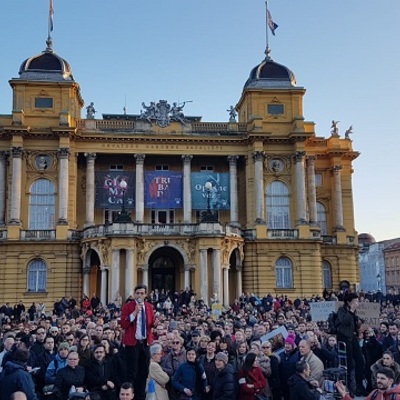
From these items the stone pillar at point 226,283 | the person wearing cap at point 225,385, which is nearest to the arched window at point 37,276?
the stone pillar at point 226,283

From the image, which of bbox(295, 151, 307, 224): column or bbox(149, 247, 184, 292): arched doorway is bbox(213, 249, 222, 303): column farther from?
bbox(295, 151, 307, 224): column

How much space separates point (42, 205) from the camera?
1770 inches

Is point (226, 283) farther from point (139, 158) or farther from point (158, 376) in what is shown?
Result: point (158, 376)

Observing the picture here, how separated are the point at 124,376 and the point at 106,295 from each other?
3001cm

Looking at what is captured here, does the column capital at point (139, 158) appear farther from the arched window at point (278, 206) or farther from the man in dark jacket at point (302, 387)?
the man in dark jacket at point (302, 387)

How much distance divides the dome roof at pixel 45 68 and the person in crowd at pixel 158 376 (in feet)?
129

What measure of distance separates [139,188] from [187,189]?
3970 millimetres

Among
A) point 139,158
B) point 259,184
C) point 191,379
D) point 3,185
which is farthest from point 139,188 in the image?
point 191,379

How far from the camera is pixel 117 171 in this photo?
154 ft

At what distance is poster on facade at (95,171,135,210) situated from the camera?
4556cm

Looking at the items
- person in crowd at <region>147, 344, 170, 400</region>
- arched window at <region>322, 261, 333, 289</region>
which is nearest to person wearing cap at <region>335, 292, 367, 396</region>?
person in crowd at <region>147, 344, 170, 400</region>

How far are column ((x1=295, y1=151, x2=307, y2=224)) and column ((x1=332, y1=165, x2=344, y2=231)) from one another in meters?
5.40

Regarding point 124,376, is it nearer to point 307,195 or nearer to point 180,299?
point 180,299

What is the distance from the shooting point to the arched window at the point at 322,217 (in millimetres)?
51219
